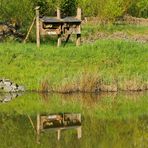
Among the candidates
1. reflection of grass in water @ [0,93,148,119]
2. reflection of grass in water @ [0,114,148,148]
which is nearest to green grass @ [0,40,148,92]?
reflection of grass in water @ [0,93,148,119]

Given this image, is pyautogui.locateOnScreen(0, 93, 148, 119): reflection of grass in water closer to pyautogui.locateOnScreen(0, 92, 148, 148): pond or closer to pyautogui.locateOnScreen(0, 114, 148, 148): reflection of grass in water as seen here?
pyautogui.locateOnScreen(0, 92, 148, 148): pond

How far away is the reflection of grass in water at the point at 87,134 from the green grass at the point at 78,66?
5.34 metres

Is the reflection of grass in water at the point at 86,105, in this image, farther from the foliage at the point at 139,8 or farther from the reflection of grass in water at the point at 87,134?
the foliage at the point at 139,8

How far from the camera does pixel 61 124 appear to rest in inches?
773

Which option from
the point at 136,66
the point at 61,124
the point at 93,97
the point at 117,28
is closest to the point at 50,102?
the point at 93,97

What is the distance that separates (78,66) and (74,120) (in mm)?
8515

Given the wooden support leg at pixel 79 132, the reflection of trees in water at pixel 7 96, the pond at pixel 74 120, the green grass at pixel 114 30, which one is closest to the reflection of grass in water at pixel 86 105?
the pond at pixel 74 120

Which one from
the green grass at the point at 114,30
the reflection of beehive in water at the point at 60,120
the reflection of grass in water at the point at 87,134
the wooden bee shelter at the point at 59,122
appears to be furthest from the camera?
the green grass at the point at 114,30

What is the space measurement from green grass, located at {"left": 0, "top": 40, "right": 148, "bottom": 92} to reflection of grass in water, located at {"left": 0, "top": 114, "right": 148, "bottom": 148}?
5339 mm

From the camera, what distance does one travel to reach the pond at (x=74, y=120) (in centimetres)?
1689

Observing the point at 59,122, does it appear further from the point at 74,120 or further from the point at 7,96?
the point at 7,96

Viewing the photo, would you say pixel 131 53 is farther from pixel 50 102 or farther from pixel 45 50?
pixel 50 102

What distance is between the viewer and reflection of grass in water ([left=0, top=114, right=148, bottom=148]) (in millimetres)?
16531

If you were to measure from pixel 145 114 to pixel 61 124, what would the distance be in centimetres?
315
